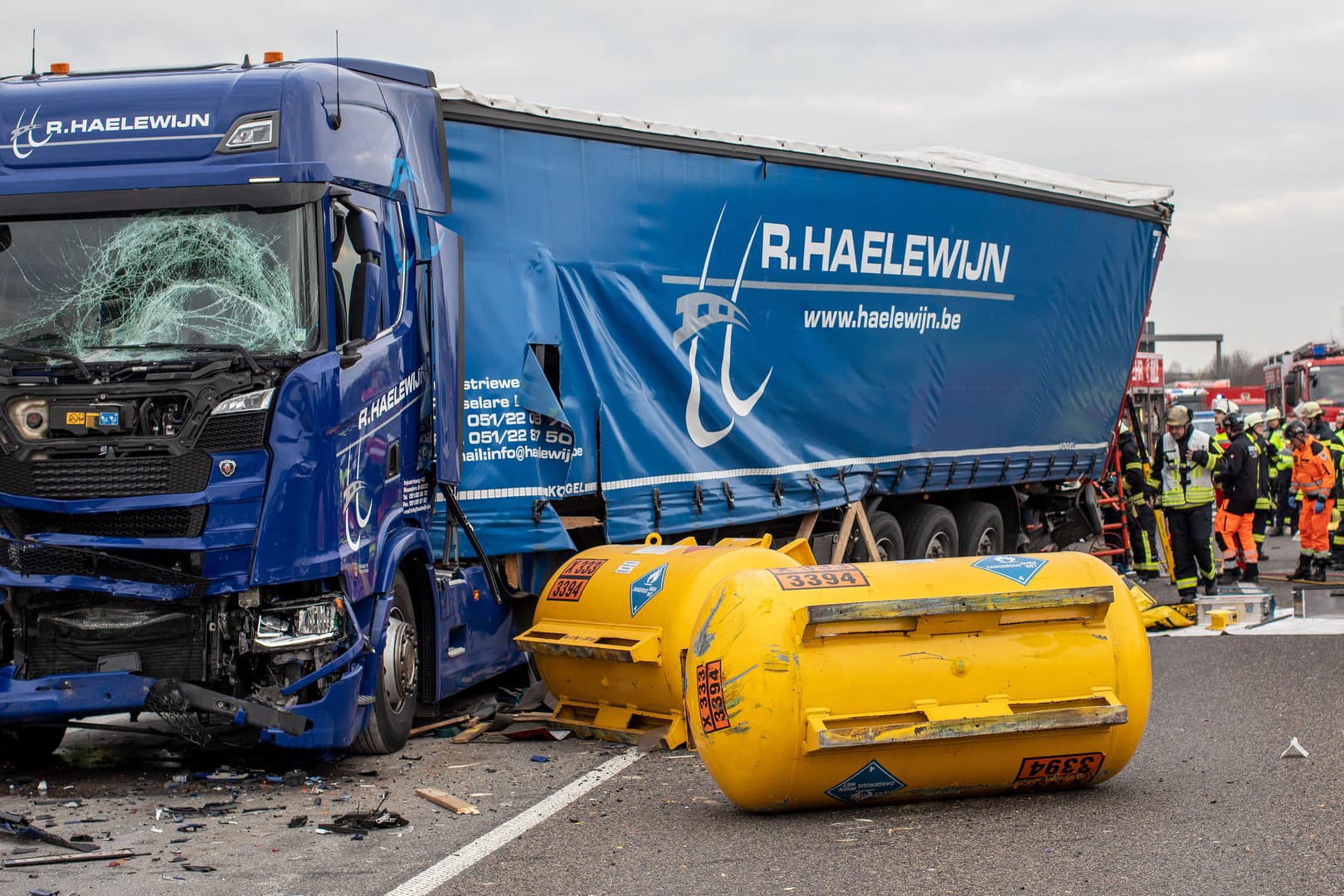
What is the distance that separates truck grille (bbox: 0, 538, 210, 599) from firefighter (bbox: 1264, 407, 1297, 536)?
61.7ft

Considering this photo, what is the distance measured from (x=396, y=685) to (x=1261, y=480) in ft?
52.9

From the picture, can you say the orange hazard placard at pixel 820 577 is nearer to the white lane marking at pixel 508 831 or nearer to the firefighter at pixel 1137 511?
the white lane marking at pixel 508 831

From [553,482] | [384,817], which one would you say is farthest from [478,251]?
[384,817]

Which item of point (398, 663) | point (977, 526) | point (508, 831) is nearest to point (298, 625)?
point (398, 663)

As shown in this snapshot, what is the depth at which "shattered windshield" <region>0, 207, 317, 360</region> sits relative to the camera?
719cm

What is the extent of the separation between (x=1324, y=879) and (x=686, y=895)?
217 cm

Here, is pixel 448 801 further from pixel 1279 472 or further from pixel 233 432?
pixel 1279 472

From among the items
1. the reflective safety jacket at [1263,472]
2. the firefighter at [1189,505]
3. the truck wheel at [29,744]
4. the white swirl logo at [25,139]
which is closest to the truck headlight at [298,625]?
the truck wheel at [29,744]

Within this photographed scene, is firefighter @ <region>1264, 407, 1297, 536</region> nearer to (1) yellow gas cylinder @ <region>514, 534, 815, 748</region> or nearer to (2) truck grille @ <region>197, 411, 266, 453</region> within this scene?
(1) yellow gas cylinder @ <region>514, 534, 815, 748</region>

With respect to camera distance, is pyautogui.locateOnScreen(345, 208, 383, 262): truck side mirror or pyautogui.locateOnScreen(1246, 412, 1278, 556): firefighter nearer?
pyautogui.locateOnScreen(345, 208, 383, 262): truck side mirror

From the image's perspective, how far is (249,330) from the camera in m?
7.18

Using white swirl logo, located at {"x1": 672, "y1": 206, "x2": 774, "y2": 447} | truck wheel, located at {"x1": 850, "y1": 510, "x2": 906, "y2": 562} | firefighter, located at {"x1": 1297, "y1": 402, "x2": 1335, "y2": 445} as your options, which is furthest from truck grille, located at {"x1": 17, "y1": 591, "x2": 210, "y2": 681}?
firefighter, located at {"x1": 1297, "y1": 402, "x2": 1335, "y2": 445}

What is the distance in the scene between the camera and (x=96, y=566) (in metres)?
6.93

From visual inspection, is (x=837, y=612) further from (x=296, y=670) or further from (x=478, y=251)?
(x=478, y=251)
